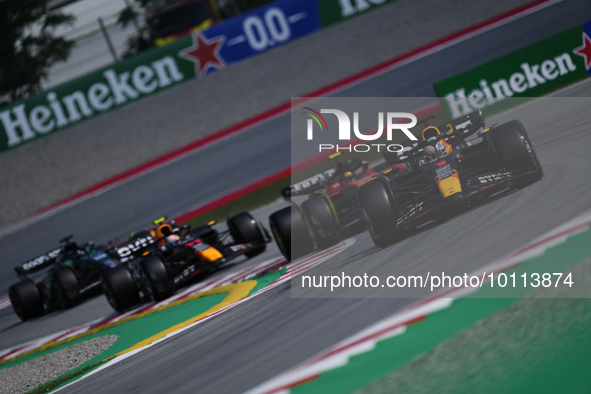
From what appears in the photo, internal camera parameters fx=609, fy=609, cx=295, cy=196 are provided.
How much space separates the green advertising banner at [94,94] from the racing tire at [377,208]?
36.9ft

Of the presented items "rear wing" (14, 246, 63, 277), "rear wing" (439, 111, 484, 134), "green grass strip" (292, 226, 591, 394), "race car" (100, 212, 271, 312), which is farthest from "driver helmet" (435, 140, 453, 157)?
"rear wing" (14, 246, 63, 277)

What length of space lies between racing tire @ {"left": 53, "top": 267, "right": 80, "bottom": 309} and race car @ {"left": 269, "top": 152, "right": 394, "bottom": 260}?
375 cm

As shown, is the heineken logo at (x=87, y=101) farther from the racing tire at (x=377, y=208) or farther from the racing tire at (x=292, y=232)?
the racing tire at (x=377, y=208)

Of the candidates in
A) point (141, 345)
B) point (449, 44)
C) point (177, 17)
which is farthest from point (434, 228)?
point (177, 17)

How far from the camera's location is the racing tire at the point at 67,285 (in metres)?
8.80

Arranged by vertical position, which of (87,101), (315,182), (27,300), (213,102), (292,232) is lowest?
(292,232)

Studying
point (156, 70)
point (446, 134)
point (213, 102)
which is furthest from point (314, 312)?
point (156, 70)

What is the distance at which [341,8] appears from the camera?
16.5 metres

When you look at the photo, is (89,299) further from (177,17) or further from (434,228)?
(177,17)

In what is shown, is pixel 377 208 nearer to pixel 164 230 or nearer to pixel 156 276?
pixel 156 276

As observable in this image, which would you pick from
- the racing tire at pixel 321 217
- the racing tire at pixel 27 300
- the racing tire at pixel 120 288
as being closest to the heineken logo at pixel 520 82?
the racing tire at pixel 321 217

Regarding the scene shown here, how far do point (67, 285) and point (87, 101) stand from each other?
25.0ft

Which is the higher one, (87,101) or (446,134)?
(87,101)

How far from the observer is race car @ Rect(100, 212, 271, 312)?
7348 mm
